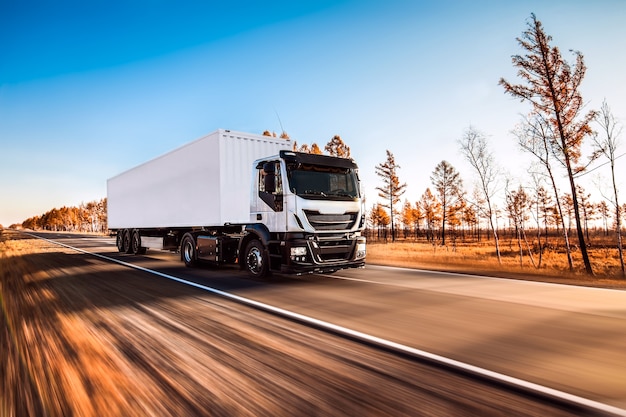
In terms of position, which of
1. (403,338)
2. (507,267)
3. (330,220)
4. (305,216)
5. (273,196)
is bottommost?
(507,267)

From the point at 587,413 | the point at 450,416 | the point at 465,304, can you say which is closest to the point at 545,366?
the point at 587,413

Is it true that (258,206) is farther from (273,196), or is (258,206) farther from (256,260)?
(256,260)

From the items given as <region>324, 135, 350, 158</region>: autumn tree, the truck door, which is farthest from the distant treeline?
the truck door

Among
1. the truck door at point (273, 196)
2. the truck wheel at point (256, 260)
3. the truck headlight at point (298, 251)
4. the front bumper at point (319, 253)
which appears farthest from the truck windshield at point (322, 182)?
the truck wheel at point (256, 260)

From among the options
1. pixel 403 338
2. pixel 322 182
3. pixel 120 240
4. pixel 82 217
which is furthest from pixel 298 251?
pixel 82 217

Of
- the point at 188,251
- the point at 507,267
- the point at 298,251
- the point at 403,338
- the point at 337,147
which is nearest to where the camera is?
the point at 403,338

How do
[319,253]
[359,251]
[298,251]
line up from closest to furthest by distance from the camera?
[298,251], [319,253], [359,251]

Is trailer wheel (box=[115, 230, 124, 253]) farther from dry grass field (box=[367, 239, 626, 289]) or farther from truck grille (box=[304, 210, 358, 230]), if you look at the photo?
truck grille (box=[304, 210, 358, 230])

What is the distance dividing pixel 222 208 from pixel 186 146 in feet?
10.4

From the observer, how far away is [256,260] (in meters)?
9.52

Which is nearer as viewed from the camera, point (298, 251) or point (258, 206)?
point (298, 251)

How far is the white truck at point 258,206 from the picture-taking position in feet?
28.2

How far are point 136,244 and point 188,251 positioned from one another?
22.5 ft

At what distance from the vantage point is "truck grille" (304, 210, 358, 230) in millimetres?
8555
